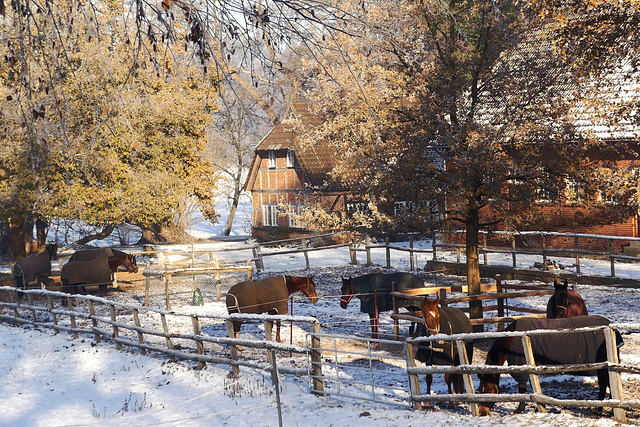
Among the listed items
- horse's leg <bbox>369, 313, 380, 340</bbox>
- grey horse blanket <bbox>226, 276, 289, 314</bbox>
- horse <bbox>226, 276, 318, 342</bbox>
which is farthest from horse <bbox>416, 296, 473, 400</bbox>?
grey horse blanket <bbox>226, 276, 289, 314</bbox>

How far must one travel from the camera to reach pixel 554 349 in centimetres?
859

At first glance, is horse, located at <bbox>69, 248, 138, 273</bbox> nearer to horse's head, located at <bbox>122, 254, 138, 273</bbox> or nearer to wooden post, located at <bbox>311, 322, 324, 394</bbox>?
horse's head, located at <bbox>122, 254, 138, 273</bbox>

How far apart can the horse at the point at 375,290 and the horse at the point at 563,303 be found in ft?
14.3

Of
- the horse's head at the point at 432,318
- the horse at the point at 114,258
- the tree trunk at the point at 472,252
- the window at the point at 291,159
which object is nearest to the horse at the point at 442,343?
the horse's head at the point at 432,318

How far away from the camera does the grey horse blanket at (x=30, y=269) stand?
2203 cm

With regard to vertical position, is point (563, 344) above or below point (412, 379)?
above

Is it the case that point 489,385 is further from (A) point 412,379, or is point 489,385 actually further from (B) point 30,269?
(B) point 30,269

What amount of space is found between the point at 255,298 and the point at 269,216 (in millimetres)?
27446

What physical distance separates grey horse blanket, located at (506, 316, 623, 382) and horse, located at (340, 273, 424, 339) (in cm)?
609

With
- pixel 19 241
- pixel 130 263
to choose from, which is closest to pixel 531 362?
pixel 130 263

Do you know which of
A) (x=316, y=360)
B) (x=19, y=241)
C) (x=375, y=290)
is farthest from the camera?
(x=19, y=241)

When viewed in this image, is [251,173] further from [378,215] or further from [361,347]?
[361,347]

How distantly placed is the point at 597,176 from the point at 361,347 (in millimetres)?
6472

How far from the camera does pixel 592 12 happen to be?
13.8 m
